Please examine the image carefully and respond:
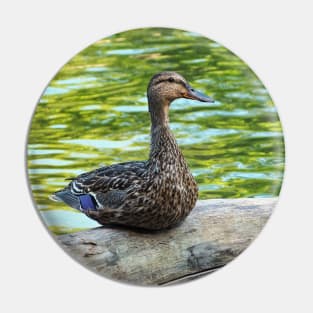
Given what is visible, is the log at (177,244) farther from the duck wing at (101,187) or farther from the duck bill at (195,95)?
the duck bill at (195,95)

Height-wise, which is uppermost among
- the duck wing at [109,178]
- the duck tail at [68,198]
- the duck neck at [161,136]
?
Answer: the duck neck at [161,136]

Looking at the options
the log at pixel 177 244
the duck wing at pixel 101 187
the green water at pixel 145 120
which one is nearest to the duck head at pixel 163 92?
the green water at pixel 145 120

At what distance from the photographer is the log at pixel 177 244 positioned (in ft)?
18.3

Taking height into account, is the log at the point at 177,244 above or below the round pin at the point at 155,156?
below

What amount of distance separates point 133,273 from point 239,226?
0.76 m

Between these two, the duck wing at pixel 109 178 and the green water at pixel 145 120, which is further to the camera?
the green water at pixel 145 120

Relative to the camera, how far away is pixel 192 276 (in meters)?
5.70

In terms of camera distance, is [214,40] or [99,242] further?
[214,40]

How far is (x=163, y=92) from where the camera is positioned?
5621 millimetres

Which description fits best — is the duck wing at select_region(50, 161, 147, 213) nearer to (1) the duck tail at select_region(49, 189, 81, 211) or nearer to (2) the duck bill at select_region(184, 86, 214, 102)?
(1) the duck tail at select_region(49, 189, 81, 211)

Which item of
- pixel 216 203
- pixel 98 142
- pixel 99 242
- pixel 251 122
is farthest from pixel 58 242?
pixel 251 122

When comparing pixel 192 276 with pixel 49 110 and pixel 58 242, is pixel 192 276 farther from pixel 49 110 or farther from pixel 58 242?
pixel 49 110

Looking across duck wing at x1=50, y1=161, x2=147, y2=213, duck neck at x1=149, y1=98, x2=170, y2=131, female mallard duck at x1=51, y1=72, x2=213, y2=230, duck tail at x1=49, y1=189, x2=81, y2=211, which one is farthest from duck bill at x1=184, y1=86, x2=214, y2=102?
duck tail at x1=49, y1=189, x2=81, y2=211

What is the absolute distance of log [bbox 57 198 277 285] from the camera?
18.3 ft
